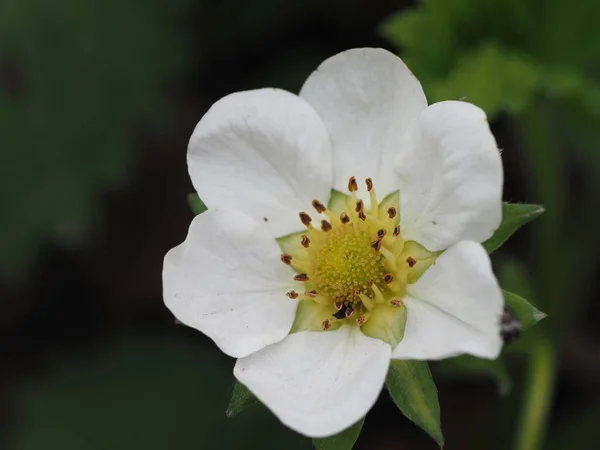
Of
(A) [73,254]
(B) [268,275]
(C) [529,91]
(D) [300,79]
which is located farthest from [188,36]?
(B) [268,275]

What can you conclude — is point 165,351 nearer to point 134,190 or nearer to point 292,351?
point 134,190

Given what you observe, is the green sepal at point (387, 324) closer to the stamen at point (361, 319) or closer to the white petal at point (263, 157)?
the stamen at point (361, 319)

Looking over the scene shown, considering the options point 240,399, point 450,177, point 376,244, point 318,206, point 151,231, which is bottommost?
point 151,231

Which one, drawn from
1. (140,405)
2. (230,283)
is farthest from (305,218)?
(140,405)

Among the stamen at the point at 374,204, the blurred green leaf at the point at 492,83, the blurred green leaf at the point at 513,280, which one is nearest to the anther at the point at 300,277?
the stamen at the point at 374,204

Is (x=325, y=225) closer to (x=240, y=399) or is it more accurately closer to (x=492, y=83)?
(x=240, y=399)

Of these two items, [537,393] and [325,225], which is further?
[537,393]

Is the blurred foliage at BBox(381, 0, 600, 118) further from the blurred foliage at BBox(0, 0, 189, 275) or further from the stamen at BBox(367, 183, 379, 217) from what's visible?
the blurred foliage at BBox(0, 0, 189, 275)

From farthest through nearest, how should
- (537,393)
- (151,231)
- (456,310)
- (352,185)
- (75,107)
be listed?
(151,231), (75,107), (537,393), (352,185), (456,310)
